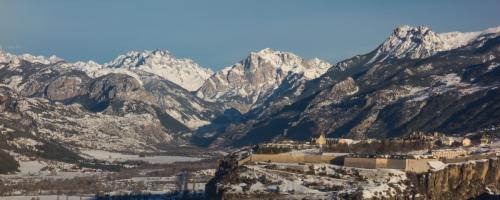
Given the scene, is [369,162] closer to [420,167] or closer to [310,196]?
[420,167]

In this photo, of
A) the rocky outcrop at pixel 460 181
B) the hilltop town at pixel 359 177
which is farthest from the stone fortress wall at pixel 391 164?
the rocky outcrop at pixel 460 181

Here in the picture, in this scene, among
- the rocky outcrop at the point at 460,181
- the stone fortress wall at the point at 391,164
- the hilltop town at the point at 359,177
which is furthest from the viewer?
the stone fortress wall at the point at 391,164

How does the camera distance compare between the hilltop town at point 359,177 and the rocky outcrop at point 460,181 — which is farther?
the rocky outcrop at point 460,181

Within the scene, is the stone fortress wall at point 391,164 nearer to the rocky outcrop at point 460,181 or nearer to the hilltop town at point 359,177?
the hilltop town at point 359,177

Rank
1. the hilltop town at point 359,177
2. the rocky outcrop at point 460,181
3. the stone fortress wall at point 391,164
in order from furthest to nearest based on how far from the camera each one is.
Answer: the stone fortress wall at point 391,164 → the rocky outcrop at point 460,181 → the hilltop town at point 359,177

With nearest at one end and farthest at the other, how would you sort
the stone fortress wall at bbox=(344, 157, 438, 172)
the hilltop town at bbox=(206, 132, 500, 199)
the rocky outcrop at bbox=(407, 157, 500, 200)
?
the hilltop town at bbox=(206, 132, 500, 199) → the rocky outcrop at bbox=(407, 157, 500, 200) → the stone fortress wall at bbox=(344, 157, 438, 172)

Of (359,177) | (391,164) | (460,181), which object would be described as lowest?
(460,181)

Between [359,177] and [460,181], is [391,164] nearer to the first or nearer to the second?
[359,177]

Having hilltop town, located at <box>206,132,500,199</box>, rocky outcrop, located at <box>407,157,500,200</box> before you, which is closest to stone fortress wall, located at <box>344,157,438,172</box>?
hilltop town, located at <box>206,132,500,199</box>

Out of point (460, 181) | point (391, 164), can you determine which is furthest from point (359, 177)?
point (460, 181)

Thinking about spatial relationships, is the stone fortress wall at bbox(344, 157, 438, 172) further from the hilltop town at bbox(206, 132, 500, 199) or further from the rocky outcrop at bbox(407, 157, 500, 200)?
the rocky outcrop at bbox(407, 157, 500, 200)

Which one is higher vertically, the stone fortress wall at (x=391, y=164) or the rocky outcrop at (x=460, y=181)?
the stone fortress wall at (x=391, y=164)

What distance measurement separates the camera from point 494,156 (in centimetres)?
18512

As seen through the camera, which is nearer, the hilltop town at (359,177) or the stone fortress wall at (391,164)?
the hilltop town at (359,177)
